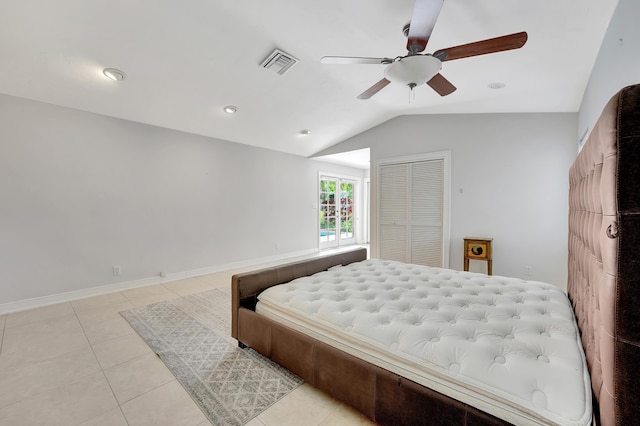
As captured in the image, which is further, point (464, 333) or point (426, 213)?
point (426, 213)

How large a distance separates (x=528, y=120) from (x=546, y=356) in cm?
362

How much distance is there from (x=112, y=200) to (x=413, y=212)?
464cm

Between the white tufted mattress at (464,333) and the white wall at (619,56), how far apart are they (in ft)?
4.77

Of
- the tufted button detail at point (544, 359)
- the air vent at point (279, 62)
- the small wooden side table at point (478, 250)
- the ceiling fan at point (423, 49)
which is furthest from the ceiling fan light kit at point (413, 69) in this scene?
the small wooden side table at point (478, 250)

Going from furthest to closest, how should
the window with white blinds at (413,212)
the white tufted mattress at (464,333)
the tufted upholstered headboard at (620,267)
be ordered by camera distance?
the window with white blinds at (413,212), the white tufted mattress at (464,333), the tufted upholstered headboard at (620,267)

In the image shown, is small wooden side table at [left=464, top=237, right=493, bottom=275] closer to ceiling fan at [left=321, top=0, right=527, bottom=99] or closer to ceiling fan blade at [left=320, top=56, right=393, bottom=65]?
ceiling fan at [left=321, top=0, right=527, bottom=99]

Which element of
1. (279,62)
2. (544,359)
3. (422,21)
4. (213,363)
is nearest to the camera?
(544,359)

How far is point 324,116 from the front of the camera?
4.45 meters

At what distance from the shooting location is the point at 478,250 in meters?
3.73

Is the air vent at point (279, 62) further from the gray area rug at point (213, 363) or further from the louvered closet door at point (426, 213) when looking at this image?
the gray area rug at point (213, 363)

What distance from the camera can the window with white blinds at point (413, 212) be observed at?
14.2 feet

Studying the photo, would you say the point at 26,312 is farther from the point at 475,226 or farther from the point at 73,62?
the point at 475,226

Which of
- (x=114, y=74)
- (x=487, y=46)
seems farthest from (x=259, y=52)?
(x=487, y=46)

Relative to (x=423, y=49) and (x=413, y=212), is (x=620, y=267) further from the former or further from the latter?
(x=413, y=212)
